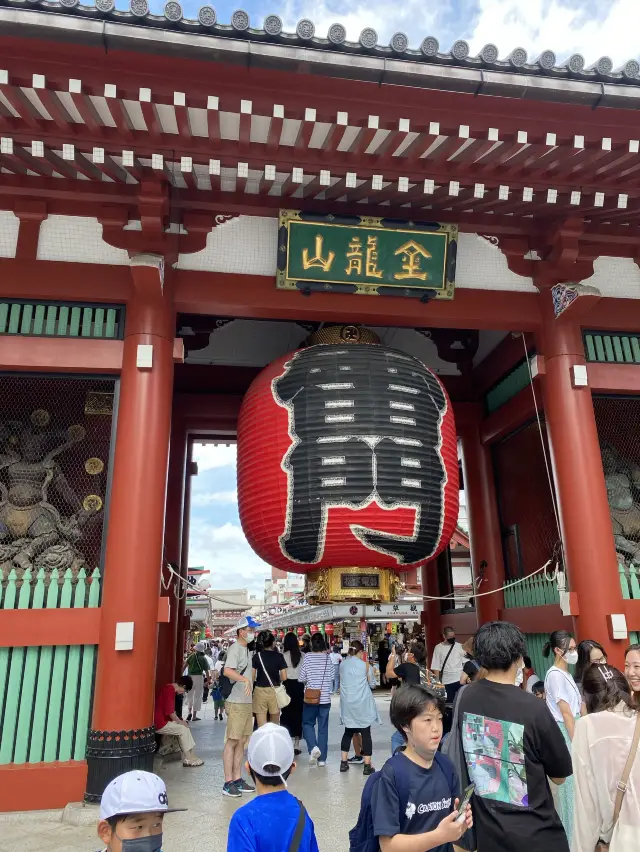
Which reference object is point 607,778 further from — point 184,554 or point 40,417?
point 184,554

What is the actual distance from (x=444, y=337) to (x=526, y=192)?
3.88m

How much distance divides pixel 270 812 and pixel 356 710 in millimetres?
4442

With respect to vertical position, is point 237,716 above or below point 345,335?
below

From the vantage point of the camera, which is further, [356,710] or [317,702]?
[317,702]

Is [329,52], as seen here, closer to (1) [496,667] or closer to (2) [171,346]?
(2) [171,346]

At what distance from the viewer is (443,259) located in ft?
→ 20.5

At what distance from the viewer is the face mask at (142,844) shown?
1.50 m

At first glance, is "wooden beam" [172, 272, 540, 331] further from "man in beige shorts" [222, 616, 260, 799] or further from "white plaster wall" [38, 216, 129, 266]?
"man in beige shorts" [222, 616, 260, 799]

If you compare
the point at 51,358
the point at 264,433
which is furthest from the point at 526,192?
the point at 51,358

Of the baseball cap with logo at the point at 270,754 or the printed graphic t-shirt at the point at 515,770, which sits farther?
the printed graphic t-shirt at the point at 515,770

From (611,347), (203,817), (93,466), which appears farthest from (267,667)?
(611,347)

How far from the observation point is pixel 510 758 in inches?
84.8

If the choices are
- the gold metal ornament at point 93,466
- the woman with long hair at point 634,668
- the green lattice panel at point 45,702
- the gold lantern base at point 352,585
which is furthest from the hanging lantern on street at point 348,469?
the gold metal ornament at point 93,466

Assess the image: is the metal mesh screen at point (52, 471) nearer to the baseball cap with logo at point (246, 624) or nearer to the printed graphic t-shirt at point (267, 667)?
the baseball cap with logo at point (246, 624)
